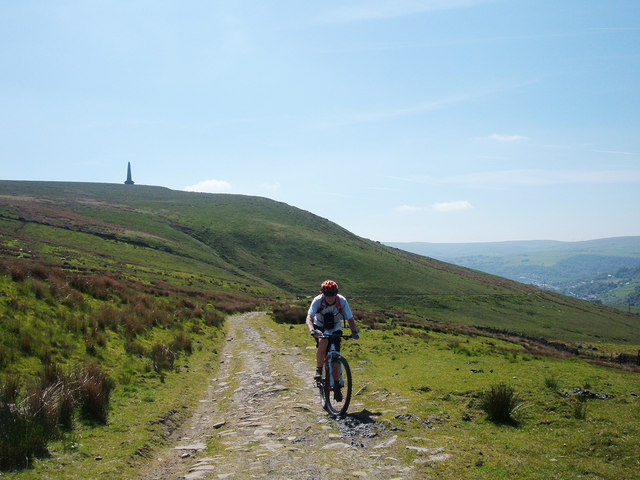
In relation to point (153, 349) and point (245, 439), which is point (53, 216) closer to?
point (153, 349)

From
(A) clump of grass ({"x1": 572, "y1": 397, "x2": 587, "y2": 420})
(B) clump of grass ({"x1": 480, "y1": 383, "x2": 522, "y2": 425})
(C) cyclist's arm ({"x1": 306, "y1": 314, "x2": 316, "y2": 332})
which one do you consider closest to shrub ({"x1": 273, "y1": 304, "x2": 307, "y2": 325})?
(C) cyclist's arm ({"x1": 306, "y1": 314, "x2": 316, "y2": 332})

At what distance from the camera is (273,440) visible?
26.6ft

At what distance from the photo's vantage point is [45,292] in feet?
53.6

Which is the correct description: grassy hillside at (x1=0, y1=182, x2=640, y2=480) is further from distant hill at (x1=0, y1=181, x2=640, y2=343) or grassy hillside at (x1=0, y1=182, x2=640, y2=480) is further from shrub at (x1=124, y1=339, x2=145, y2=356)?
distant hill at (x1=0, y1=181, x2=640, y2=343)

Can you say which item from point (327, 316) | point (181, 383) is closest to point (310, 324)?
point (327, 316)

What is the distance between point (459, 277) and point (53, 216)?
125 meters

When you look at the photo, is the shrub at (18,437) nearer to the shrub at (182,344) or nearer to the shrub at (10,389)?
the shrub at (10,389)

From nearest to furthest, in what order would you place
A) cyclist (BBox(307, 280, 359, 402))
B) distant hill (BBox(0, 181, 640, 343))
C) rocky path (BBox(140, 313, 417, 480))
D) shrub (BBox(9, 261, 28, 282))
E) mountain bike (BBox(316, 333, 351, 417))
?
rocky path (BBox(140, 313, 417, 480)) < mountain bike (BBox(316, 333, 351, 417)) < cyclist (BBox(307, 280, 359, 402)) < shrub (BBox(9, 261, 28, 282)) < distant hill (BBox(0, 181, 640, 343))

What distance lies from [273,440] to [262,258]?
122m

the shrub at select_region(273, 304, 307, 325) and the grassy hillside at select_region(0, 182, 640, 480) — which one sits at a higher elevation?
the grassy hillside at select_region(0, 182, 640, 480)

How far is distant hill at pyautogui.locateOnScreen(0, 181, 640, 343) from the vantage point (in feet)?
275

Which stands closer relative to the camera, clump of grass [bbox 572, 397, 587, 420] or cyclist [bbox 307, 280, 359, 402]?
clump of grass [bbox 572, 397, 587, 420]

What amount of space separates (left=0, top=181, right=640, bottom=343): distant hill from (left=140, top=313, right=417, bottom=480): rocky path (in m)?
53.2

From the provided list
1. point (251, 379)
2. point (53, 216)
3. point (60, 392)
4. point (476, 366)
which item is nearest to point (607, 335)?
point (476, 366)
